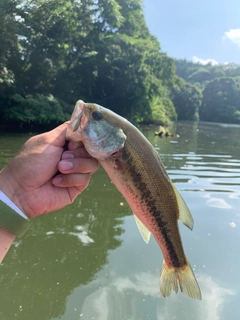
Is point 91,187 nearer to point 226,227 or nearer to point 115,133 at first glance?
point 226,227

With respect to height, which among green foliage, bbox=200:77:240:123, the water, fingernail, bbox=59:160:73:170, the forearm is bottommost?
green foliage, bbox=200:77:240:123

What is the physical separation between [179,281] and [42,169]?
1310mm

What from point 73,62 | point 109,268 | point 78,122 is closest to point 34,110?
point 73,62

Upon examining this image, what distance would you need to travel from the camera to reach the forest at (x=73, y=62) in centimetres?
2462

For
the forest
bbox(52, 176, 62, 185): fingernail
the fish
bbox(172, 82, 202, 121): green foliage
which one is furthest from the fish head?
bbox(172, 82, 202, 121): green foliage

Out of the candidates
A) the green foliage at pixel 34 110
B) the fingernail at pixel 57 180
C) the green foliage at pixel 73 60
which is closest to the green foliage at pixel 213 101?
the green foliage at pixel 73 60

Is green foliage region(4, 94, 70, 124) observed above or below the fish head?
below

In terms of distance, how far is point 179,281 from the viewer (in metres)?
2.43

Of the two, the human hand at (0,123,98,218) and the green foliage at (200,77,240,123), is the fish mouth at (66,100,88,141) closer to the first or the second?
the human hand at (0,123,98,218)

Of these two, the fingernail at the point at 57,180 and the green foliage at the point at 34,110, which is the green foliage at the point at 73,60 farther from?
the fingernail at the point at 57,180

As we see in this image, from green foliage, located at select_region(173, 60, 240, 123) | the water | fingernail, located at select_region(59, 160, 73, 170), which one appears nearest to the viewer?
fingernail, located at select_region(59, 160, 73, 170)

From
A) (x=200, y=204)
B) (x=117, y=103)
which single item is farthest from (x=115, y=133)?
(x=117, y=103)

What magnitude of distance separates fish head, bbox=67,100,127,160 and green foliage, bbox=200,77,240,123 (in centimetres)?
9526

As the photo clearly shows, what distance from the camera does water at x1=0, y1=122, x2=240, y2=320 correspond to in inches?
161
